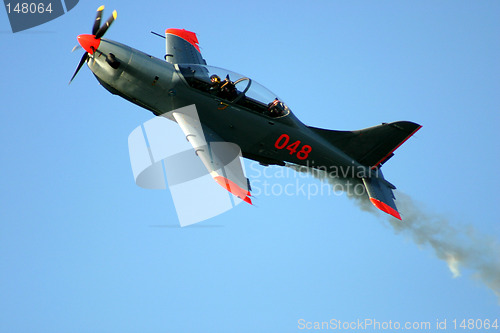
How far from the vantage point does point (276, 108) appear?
21.8m

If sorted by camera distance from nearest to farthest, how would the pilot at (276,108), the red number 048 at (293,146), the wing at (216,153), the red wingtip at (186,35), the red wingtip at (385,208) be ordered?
the wing at (216,153)
the pilot at (276,108)
the red number 048 at (293,146)
the red wingtip at (385,208)
the red wingtip at (186,35)

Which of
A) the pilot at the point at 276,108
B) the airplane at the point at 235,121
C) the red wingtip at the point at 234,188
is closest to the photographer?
the red wingtip at the point at 234,188

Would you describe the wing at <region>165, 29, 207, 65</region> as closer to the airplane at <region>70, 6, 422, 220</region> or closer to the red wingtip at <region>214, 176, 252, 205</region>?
the airplane at <region>70, 6, 422, 220</region>

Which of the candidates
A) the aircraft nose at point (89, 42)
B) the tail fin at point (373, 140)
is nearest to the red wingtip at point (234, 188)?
the tail fin at point (373, 140)

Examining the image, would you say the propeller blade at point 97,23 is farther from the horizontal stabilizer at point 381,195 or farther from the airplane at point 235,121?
the horizontal stabilizer at point 381,195

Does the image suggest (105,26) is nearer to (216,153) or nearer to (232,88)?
(232,88)

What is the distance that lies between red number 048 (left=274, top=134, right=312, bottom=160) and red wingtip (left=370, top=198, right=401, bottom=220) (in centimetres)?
247

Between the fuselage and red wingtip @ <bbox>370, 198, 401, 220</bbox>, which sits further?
red wingtip @ <bbox>370, 198, 401, 220</bbox>

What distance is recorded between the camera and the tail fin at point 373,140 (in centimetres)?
2292

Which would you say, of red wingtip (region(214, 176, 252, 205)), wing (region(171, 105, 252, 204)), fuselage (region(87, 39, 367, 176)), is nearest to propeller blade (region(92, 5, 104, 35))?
fuselage (region(87, 39, 367, 176))

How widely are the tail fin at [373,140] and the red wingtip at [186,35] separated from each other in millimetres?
5568

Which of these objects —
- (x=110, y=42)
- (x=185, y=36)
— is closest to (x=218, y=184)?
(x=110, y=42)

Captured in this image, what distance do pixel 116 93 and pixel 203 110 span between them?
2506 mm

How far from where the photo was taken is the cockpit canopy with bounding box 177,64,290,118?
2109 centimetres
